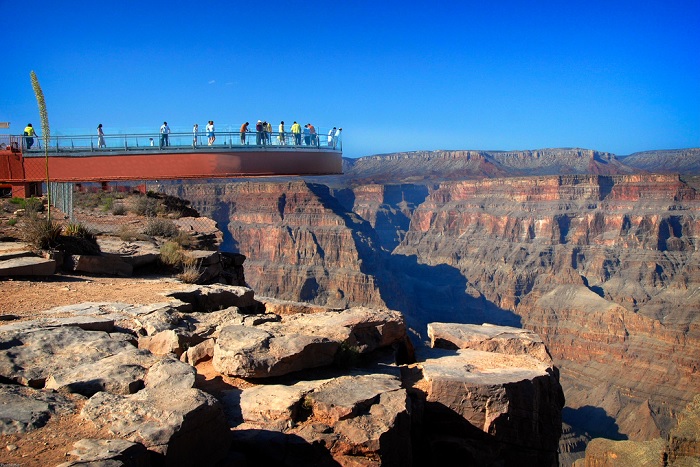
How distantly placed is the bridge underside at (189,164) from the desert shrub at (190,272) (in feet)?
14.4

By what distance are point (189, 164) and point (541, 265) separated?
68946mm

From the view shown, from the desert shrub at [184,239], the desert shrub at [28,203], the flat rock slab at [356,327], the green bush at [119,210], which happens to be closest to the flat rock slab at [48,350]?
the flat rock slab at [356,327]

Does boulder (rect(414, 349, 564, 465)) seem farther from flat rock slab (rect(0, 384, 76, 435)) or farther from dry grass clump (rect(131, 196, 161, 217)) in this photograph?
dry grass clump (rect(131, 196, 161, 217))

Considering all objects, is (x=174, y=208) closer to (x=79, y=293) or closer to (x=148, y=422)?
(x=79, y=293)

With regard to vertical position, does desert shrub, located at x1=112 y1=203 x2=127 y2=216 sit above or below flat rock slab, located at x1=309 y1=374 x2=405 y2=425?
above

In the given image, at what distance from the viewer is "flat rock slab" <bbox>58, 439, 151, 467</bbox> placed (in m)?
3.20

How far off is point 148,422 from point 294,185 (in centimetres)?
8003

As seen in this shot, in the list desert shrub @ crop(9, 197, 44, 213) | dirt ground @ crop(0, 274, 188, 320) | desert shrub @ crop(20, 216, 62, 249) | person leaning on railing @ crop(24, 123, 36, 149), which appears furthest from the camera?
person leaning on railing @ crop(24, 123, 36, 149)

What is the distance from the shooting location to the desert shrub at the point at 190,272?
1070 cm

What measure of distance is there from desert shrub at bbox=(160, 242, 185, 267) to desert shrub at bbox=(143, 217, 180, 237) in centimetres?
264

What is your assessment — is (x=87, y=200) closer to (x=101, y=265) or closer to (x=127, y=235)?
(x=127, y=235)

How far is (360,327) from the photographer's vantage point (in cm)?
712

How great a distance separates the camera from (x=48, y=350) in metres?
5.25

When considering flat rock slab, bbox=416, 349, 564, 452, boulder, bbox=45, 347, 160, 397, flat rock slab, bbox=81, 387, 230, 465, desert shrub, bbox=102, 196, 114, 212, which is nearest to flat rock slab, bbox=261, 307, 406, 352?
flat rock slab, bbox=416, 349, 564, 452
